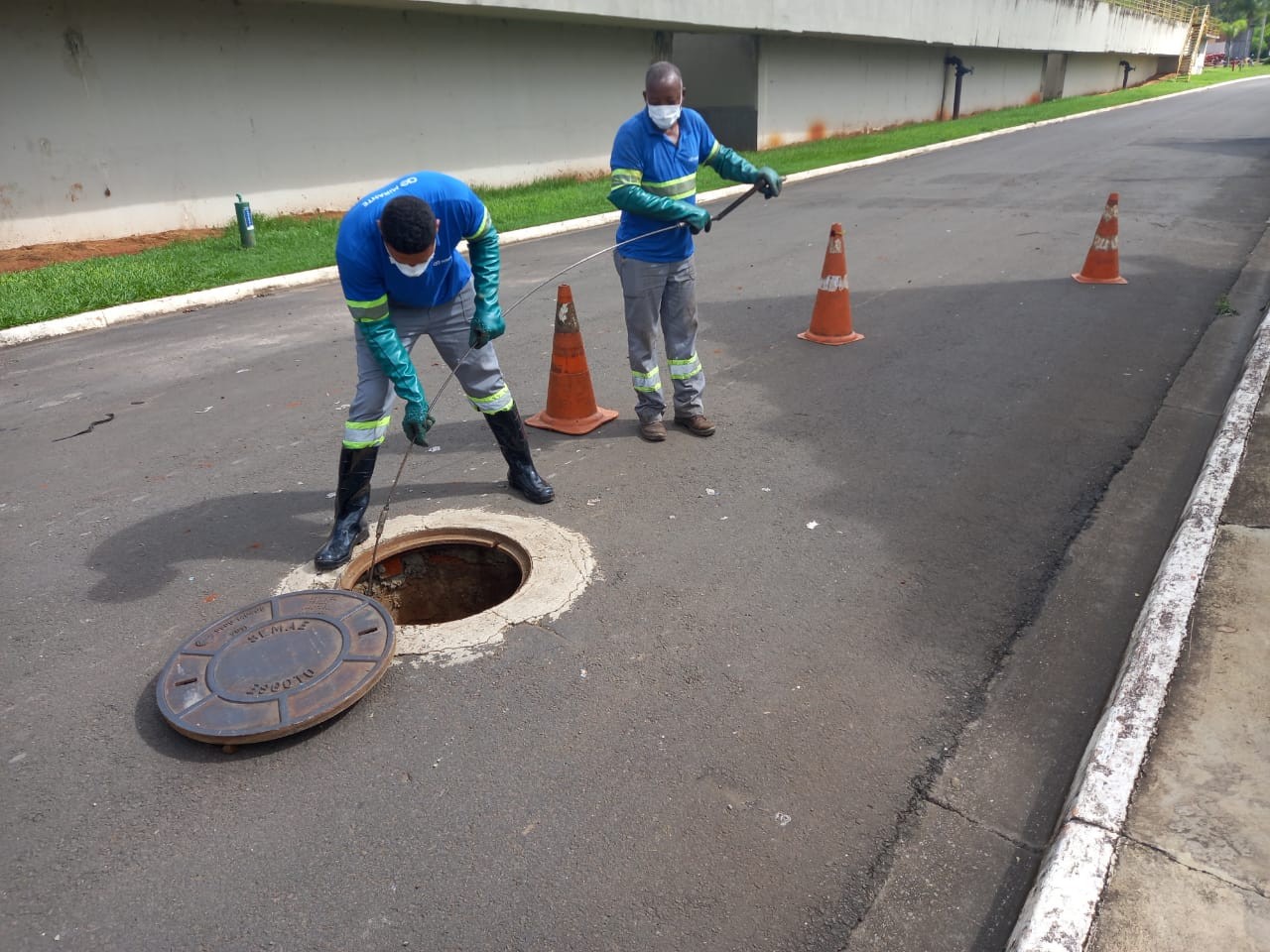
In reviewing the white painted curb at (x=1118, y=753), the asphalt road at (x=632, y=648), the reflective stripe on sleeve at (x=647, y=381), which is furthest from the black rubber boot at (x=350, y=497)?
the white painted curb at (x=1118, y=753)

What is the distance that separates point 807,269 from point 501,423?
591 centimetres

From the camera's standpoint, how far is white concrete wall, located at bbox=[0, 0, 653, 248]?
11500mm

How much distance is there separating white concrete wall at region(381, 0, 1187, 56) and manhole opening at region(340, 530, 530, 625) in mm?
12341

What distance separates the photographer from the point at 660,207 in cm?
482

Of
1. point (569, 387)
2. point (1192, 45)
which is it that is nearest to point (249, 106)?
point (569, 387)

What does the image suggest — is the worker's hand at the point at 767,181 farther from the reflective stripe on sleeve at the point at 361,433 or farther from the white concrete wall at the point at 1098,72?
the white concrete wall at the point at 1098,72

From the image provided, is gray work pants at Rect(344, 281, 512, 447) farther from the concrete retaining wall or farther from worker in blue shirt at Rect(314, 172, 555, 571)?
the concrete retaining wall

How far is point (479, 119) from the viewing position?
1662 cm

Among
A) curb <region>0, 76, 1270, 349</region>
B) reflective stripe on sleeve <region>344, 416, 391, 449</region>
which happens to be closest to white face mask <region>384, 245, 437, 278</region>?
reflective stripe on sleeve <region>344, 416, 391, 449</region>

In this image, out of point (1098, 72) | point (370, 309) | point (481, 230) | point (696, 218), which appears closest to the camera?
point (370, 309)

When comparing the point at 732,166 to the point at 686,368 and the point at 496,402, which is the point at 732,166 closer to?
the point at 686,368

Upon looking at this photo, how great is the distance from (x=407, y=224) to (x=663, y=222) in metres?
1.83

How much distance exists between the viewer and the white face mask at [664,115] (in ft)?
15.7

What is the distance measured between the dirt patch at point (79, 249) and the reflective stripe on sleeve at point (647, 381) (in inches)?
357
